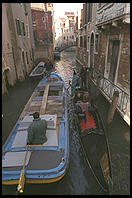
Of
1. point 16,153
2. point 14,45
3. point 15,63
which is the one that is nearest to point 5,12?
point 14,45

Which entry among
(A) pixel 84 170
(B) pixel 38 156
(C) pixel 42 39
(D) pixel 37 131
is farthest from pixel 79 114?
(C) pixel 42 39

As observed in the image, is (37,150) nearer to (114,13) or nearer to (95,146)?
(95,146)

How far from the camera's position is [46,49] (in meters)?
21.4

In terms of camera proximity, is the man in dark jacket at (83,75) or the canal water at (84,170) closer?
the canal water at (84,170)

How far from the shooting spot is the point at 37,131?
3951mm

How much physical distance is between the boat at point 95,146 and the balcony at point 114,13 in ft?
13.2

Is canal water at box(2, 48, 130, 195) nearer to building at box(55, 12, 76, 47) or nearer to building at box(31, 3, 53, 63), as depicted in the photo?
building at box(31, 3, 53, 63)

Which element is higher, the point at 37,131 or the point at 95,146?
the point at 37,131

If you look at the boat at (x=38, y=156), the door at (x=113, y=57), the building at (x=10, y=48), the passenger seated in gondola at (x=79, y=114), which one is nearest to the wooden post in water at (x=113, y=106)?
the passenger seated in gondola at (x=79, y=114)

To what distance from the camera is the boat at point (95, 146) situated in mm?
3669

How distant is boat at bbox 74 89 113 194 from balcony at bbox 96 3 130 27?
4037mm

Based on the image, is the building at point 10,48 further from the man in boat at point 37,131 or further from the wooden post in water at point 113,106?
the wooden post in water at point 113,106

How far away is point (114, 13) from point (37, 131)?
20.6 ft

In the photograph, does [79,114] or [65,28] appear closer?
[79,114]
